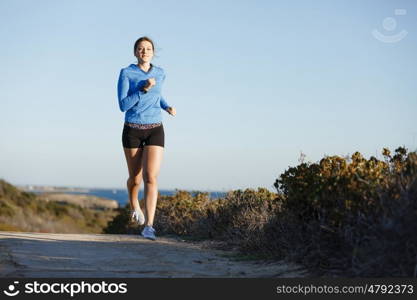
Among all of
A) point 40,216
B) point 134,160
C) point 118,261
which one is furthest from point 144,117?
point 40,216

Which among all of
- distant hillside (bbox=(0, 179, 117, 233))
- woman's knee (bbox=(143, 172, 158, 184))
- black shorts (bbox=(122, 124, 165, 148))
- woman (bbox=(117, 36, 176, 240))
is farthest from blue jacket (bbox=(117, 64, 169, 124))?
distant hillside (bbox=(0, 179, 117, 233))

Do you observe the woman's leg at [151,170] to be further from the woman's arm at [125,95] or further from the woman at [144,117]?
the woman's arm at [125,95]

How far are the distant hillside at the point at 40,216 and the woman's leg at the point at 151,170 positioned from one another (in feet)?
42.8

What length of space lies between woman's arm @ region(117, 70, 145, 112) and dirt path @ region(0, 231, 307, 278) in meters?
1.86

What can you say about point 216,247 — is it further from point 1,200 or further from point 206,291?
point 1,200

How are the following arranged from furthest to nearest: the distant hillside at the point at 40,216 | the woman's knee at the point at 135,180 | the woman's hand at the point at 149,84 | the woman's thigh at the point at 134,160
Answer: the distant hillside at the point at 40,216, the woman's knee at the point at 135,180, the woman's thigh at the point at 134,160, the woman's hand at the point at 149,84

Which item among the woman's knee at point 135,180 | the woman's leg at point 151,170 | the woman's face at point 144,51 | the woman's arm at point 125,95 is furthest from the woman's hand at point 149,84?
the woman's knee at point 135,180

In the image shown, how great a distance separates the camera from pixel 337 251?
5141mm

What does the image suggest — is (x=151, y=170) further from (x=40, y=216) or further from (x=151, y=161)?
(x=40, y=216)

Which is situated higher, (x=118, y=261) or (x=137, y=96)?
(x=137, y=96)

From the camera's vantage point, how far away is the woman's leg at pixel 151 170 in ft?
25.5

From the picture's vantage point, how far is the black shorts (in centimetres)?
788

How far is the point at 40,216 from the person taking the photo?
Answer: 25.5m

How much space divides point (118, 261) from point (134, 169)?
7.88 ft
